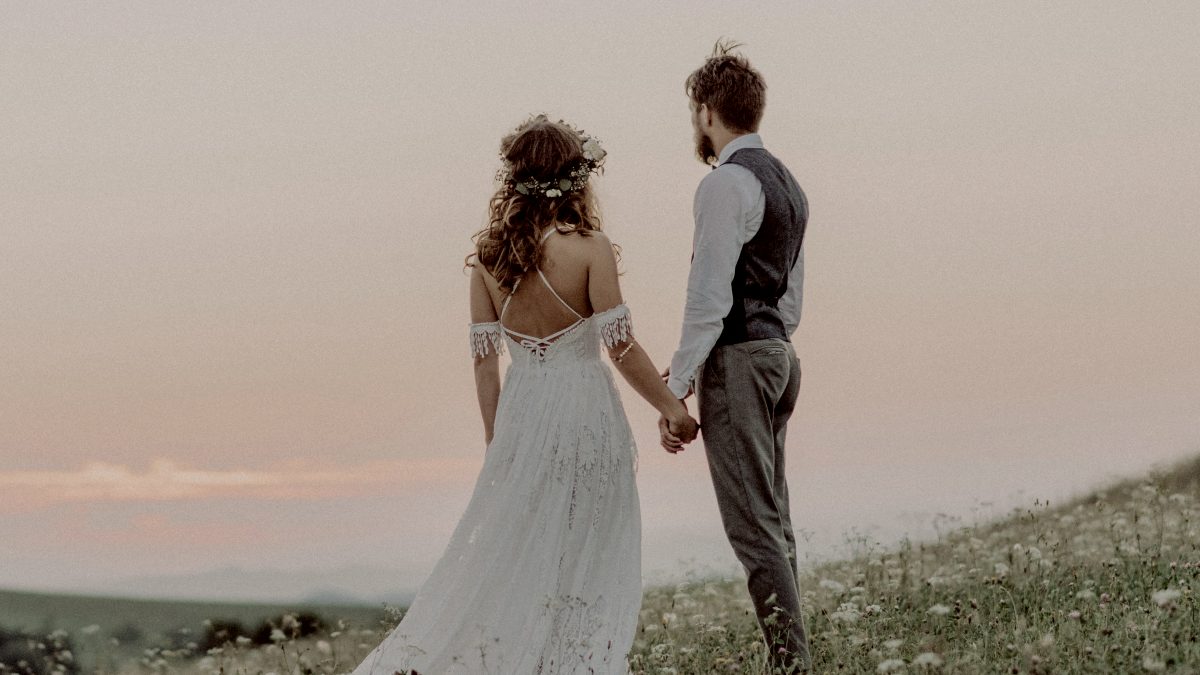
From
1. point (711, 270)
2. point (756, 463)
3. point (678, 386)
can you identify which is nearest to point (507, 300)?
point (678, 386)

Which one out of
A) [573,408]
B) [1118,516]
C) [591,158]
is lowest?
[1118,516]

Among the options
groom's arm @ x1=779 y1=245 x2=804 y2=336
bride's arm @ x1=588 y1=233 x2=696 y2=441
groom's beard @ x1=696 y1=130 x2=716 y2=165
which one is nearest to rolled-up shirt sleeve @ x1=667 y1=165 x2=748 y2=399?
bride's arm @ x1=588 y1=233 x2=696 y2=441

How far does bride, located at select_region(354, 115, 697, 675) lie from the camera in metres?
6.68

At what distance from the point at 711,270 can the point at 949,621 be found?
312 cm

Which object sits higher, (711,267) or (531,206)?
(531,206)

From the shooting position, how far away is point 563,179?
675 centimetres

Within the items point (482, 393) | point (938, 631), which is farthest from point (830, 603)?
point (482, 393)

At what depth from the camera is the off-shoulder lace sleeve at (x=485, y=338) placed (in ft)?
23.2

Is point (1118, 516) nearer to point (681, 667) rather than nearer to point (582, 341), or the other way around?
point (681, 667)

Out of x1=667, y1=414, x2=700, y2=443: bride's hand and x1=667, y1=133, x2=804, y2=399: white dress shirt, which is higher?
x1=667, y1=133, x2=804, y2=399: white dress shirt

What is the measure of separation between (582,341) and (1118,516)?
15.6 feet

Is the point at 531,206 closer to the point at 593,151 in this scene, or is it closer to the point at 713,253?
the point at 593,151

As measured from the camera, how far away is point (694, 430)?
21.8 feet

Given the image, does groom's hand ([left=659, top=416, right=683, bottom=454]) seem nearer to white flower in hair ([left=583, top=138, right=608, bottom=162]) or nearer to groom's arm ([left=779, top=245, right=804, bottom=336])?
groom's arm ([left=779, top=245, right=804, bottom=336])
